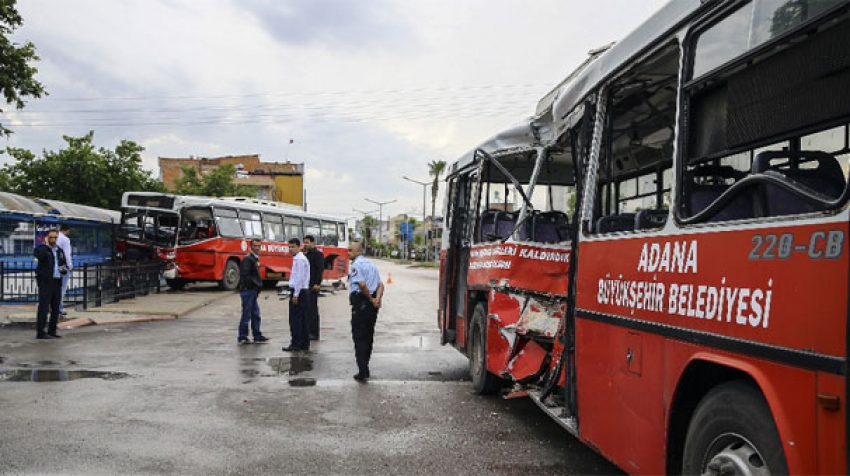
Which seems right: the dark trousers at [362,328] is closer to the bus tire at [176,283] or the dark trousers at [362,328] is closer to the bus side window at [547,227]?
the bus side window at [547,227]

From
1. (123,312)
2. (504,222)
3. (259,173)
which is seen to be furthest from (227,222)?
(259,173)

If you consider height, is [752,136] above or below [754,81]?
below

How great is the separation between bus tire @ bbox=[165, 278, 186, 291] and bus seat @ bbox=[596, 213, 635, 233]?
73.2 feet

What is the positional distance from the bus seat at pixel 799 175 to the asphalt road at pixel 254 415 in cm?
287

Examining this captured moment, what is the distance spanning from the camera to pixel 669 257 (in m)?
3.91

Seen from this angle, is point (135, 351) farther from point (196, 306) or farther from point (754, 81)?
point (754, 81)

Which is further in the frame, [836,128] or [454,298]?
[454,298]

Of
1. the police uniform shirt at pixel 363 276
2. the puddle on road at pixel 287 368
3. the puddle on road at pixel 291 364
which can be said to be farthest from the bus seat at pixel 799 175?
the puddle on road at pixel 291 364

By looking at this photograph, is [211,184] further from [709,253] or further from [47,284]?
[709,253]

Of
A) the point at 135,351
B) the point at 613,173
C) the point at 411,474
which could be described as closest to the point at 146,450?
the point at 411,474

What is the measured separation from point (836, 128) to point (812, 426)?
151 cm

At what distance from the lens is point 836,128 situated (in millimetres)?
3434

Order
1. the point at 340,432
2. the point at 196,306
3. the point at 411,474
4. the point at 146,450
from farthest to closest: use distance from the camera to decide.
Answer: the point at 196,306, the point at 340,432, the point at 146,450, the point at 411,474

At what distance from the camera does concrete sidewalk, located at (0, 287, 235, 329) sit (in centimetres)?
1491
